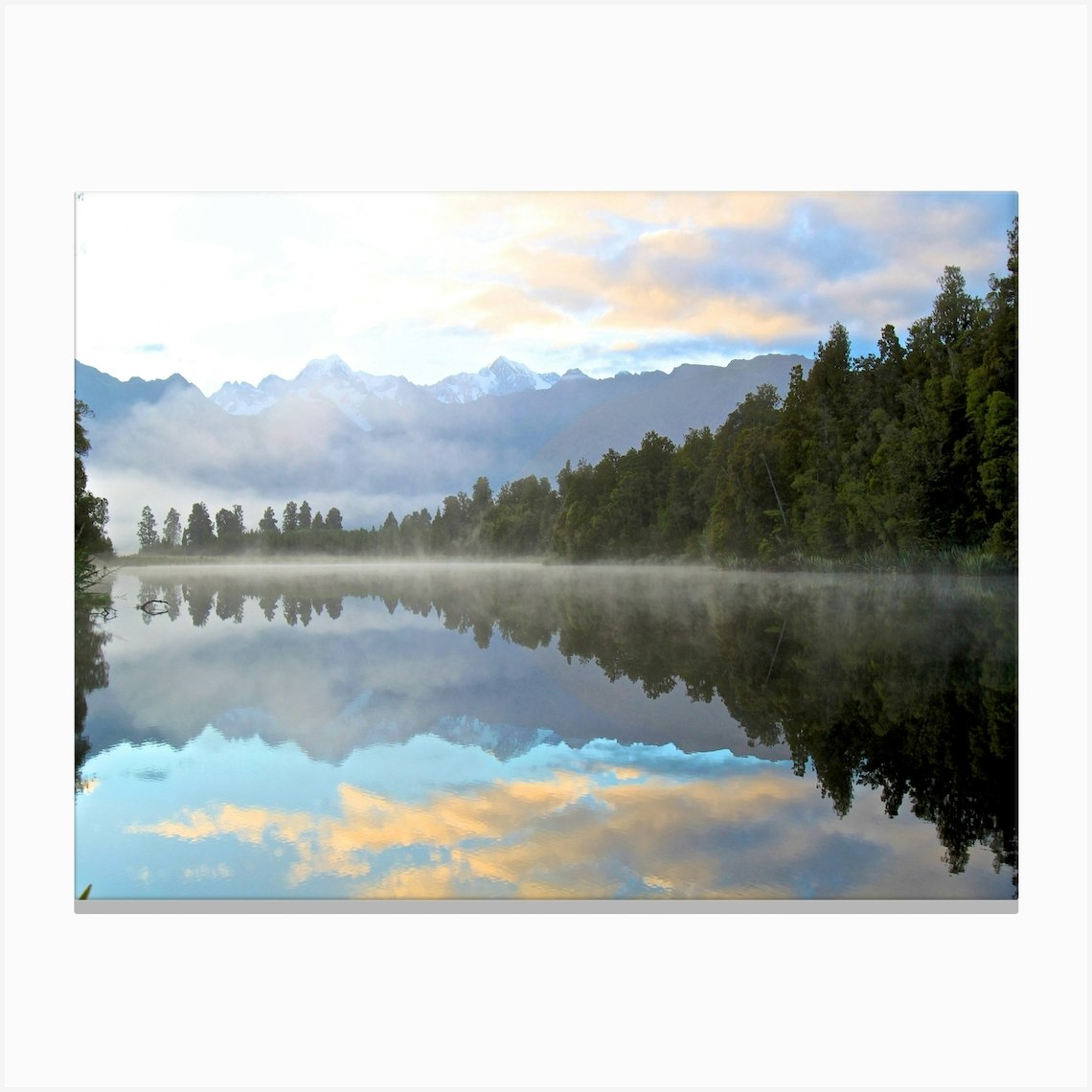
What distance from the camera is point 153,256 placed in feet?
16.4

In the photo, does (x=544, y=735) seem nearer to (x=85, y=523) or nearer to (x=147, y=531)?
(x=147, y=531)

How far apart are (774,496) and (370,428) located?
2.47 m

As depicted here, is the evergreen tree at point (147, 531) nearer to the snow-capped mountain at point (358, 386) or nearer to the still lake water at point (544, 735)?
the still lake water at point (544, 735)

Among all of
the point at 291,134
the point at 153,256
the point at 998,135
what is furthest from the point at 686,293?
the point at 153,256

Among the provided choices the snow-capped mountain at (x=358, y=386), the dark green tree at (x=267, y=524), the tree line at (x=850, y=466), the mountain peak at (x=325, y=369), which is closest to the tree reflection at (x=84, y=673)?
the dark green tree at (x=267, y=524)

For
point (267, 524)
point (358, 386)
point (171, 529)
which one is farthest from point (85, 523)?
point (358, 386)

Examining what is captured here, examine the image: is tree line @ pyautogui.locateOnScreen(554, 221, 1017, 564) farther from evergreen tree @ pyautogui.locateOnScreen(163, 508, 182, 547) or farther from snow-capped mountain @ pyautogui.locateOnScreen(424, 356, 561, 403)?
evergreen tree @ pyautogui.locateOnScreen(163, 508, 182, 547)

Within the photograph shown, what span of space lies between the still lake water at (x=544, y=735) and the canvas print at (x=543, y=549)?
19 mm

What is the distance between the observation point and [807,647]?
5355mm

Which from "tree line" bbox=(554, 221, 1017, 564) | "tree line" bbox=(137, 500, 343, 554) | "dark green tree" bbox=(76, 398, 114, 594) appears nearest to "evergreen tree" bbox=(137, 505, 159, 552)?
"tree line" bbox=(137, 500, 343, 554)

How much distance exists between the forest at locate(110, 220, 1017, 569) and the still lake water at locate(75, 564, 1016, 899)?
0.19 meters

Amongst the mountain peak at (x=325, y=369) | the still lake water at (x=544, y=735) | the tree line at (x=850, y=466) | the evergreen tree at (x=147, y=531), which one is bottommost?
the still lake water at (x=544, y=735)

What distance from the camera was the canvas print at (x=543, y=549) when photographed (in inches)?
181
